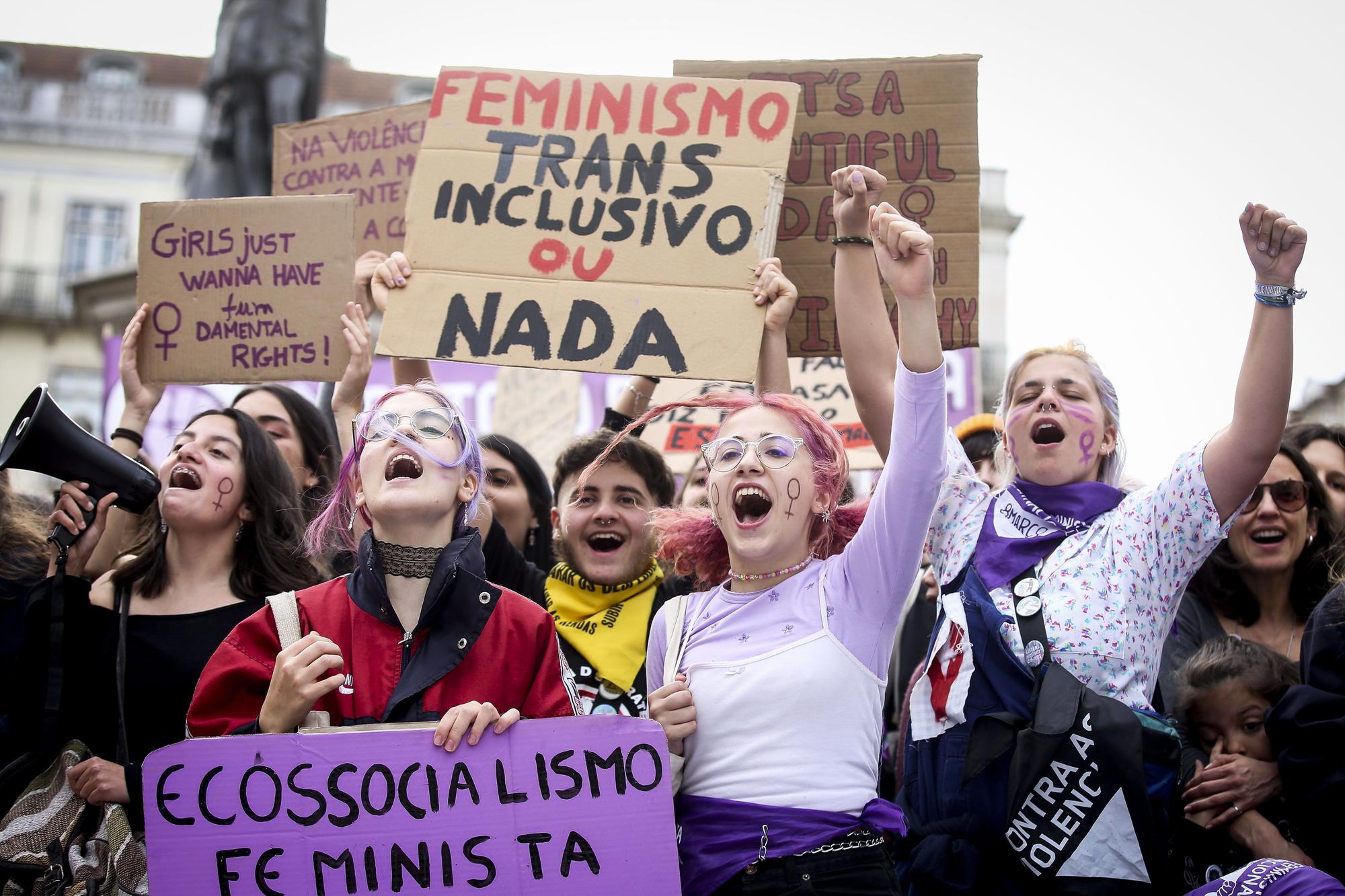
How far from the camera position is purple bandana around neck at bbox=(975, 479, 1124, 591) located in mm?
3000

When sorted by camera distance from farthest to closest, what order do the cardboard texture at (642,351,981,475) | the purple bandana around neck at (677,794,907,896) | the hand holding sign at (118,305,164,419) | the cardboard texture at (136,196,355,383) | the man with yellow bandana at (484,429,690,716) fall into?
the cardboard texture at (642,351,981,475) < the cardboard texture at (136,196,355,383) < the hand holding sign at (118,305,164,419) < the man with yellow bandana at (484,429,690,716) < the purple bandana around neck at (677,794,907,896)

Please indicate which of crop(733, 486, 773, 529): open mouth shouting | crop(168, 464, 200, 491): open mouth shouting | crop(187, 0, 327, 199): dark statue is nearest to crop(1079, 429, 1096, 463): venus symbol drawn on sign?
crop(733, 486, 773, 529): open mouth shouting

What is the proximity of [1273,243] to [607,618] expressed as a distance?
1.93 metres

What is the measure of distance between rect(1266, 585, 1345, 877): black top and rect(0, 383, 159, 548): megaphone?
283 cm

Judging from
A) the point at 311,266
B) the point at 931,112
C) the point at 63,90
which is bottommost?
the point at 311,266

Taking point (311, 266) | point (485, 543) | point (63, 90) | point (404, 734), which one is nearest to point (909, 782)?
point (404, 734)

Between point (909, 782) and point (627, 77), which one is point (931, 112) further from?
point (909, 782)

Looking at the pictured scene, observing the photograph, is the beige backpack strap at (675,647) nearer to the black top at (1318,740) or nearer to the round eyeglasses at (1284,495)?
the black top at (1318,740)

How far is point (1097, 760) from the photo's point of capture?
8.70 feet

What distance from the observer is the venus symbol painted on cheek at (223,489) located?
3.59 meters

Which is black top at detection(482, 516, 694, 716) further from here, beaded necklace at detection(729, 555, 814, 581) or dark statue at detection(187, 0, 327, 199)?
dark statue at detection(187, 0, 327, 199)

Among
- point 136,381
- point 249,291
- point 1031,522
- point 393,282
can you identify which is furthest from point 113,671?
point 1031,522

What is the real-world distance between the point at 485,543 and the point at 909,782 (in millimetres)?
1515

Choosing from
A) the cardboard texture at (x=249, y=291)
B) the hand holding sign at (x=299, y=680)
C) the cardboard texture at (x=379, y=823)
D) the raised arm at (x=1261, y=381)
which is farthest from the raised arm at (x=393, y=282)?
the raised arm at (x=1261, y=381)
